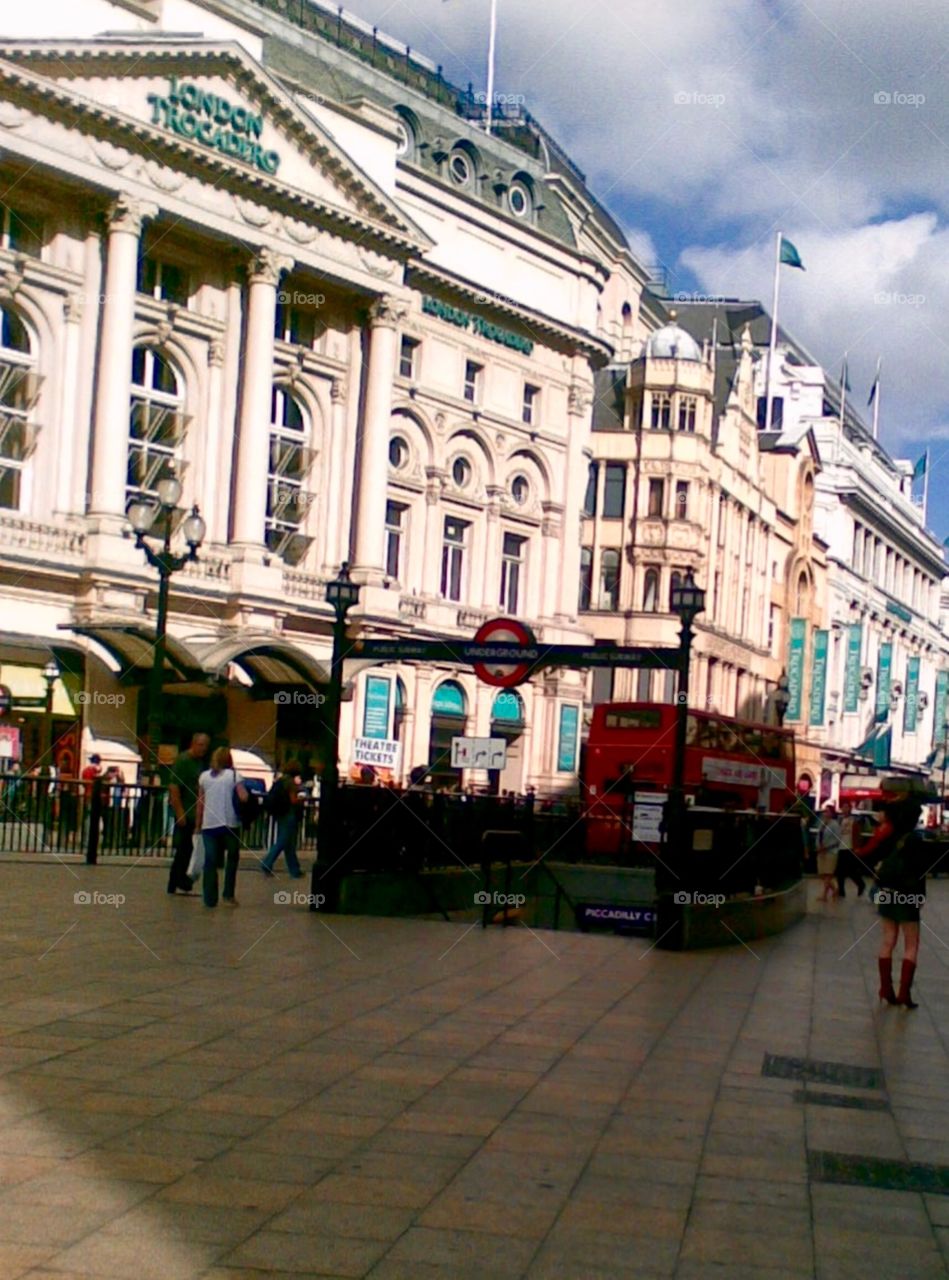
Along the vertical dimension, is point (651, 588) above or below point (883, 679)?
above

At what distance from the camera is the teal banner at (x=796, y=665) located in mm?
83938

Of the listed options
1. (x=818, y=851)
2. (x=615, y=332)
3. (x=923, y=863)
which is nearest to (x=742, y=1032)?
(x=923, y=863)

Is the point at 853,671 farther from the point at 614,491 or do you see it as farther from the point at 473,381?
the point at 473,381

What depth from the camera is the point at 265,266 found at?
4481 cm

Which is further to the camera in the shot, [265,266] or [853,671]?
[853,671]

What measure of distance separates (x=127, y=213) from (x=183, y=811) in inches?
979

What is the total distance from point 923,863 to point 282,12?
43.2m

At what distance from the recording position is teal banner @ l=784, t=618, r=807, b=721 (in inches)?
3305

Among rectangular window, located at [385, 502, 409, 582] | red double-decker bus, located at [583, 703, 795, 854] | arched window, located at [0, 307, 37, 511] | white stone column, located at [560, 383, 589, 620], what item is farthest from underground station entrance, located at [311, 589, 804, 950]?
white stone column, located at [560, 383, 589, 620]

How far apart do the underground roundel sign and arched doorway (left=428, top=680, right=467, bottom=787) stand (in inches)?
1279

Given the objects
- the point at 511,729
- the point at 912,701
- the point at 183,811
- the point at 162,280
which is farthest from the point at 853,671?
the point at 183,811

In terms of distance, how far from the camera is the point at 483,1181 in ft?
22.2

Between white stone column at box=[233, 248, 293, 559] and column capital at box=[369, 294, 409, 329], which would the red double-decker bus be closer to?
white stone column at box=[233, 248, 293, 559]

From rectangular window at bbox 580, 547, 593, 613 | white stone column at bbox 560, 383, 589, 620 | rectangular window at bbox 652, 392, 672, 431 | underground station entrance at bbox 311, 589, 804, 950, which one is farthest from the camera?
rectangular window at bbox 652, 392, 672, 431
